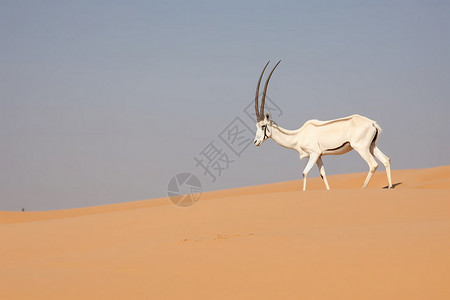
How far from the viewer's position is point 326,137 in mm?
13430

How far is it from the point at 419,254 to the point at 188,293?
216cm

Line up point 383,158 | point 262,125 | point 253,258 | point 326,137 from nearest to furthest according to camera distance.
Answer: point 253,258, point 383,158, point 326,137, point 262,125

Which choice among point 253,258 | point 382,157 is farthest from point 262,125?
point 253,258

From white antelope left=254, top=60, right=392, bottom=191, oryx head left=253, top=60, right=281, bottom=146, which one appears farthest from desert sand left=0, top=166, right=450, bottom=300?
oryx head left=253, top=60, right=281, bottom=146

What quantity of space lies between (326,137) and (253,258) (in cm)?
881

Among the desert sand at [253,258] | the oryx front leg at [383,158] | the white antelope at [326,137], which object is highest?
the white antelope at [326,137]

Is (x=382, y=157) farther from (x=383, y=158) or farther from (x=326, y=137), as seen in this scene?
(x=326, y=137)

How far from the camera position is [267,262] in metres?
4.84

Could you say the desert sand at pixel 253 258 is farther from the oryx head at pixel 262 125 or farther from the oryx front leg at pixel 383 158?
the oryx head at pixel 262 125

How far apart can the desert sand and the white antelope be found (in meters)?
3.74

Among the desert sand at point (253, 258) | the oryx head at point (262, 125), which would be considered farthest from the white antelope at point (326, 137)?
the desert sand at point (253, 258)

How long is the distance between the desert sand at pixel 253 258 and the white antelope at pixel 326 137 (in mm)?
3740

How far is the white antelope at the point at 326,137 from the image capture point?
13.0 meters

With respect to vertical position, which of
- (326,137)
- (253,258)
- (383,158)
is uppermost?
(326,137)
